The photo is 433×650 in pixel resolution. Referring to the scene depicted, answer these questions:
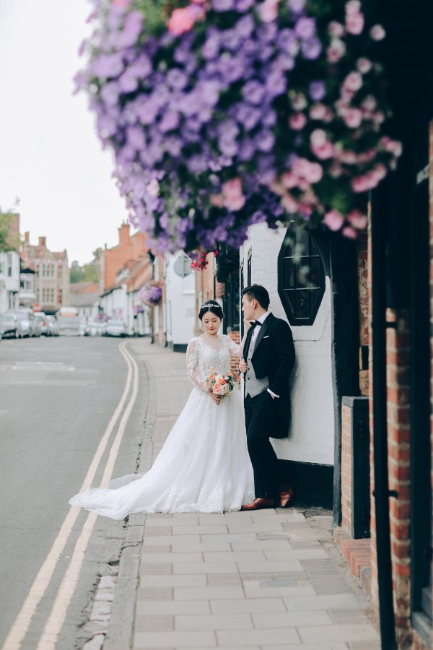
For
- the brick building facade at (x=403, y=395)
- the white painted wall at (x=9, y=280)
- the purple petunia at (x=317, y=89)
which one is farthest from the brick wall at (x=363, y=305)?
the white painted wall at (x=9, y=280)

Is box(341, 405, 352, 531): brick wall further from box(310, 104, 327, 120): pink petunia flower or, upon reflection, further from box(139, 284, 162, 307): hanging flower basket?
box(139, 284, 162, 307): hanging flower basket

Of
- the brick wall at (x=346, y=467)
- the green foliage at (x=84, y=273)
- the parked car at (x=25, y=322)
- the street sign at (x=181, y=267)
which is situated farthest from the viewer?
the green foliage at (x=84, y=273)

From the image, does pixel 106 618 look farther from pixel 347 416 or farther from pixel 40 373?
pixel 40 373

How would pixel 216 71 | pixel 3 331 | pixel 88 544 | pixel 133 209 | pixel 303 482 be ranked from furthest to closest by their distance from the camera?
pixel 3 331, pixel 303 482, pixel 88 544, pixel 133 209, pixel 216 71

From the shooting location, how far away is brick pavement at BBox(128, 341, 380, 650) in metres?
4.43

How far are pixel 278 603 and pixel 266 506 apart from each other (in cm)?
251

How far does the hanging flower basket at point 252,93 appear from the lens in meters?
2.74

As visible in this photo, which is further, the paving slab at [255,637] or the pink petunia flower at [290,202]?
the paving slab at [255,637]

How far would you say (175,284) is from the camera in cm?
3691

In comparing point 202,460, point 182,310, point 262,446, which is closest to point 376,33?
point 262,446

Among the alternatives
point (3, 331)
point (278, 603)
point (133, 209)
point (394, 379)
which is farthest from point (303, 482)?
point (3, 331)

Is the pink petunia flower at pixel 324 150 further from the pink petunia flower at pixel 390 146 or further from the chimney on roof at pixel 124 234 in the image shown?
the chimney on roof at pixel 124 234

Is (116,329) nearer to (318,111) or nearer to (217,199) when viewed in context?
(217,199)

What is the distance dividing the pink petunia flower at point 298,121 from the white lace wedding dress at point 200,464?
519cm
